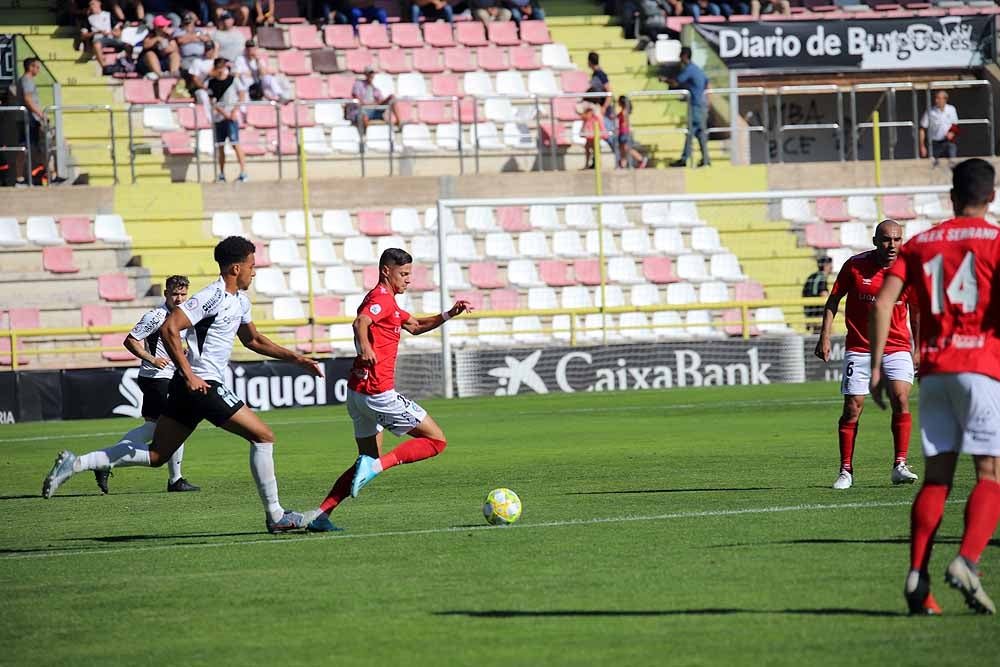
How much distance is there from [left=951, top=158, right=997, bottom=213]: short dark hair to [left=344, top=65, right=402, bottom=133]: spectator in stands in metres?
22.0

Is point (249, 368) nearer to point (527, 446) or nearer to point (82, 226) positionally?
point (82, 226)

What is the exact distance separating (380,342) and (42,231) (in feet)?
55.9

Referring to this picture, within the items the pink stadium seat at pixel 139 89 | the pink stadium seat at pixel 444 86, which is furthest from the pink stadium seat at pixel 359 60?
the pink stadium seat at pixel 139 89

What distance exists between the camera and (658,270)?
27609mm

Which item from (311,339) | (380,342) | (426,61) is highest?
(426,61)

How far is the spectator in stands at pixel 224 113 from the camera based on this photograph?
26916mm

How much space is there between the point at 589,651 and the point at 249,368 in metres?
17.5

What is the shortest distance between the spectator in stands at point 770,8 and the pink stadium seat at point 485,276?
9.28m

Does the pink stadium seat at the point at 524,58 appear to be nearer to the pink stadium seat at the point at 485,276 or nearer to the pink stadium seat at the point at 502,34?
the pink stadium seat at the point at 502,34

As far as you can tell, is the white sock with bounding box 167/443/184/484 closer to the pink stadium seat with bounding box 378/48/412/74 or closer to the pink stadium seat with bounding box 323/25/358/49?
the pink stadium seat with bounding box 378/48/412/74

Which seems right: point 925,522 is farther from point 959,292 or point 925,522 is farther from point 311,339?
point 311,339

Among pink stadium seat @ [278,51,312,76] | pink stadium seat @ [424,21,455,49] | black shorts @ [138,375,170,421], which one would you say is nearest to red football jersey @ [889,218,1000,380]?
black shorts @ [138,375,170,421]

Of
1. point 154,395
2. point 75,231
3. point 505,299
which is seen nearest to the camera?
point 154,395

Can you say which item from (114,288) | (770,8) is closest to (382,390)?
(114,288)
